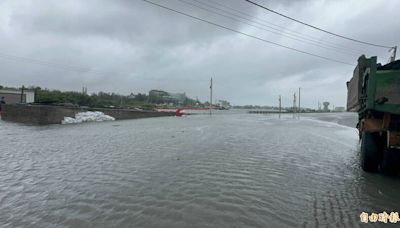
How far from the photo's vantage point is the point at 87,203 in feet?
13.9

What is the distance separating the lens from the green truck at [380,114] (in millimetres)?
5004

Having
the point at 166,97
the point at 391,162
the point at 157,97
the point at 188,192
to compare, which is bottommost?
the point at 188,192

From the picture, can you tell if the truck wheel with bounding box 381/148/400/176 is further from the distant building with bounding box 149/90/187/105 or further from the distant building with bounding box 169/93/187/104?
the distant building with bounding box 169/93/187/104

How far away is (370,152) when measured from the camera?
5.82 m

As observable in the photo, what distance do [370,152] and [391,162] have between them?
2.10ft

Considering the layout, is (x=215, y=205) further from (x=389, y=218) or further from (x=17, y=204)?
(x=17, y=204)

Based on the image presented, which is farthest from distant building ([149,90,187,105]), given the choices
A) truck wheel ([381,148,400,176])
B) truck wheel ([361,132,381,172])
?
truck wheel ([381,148,400,176])

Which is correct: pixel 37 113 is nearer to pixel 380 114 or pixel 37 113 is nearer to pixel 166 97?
pixel 380 114

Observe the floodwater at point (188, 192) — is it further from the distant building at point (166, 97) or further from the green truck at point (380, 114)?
the distant building at point (166, 97)

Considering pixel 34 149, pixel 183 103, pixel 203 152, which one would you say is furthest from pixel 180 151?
pixel 183 103

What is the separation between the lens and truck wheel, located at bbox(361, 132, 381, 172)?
5650 mm

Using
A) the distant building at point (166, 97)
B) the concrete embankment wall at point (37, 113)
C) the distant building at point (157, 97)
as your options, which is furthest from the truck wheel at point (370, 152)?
the distant building at point (166, 97)

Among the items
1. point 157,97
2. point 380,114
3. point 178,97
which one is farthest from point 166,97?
point 380,114

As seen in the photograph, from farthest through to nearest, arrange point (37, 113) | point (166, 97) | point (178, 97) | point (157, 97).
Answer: point (178, 97), point (166, 97), point (157, 97), point (37, 113)
